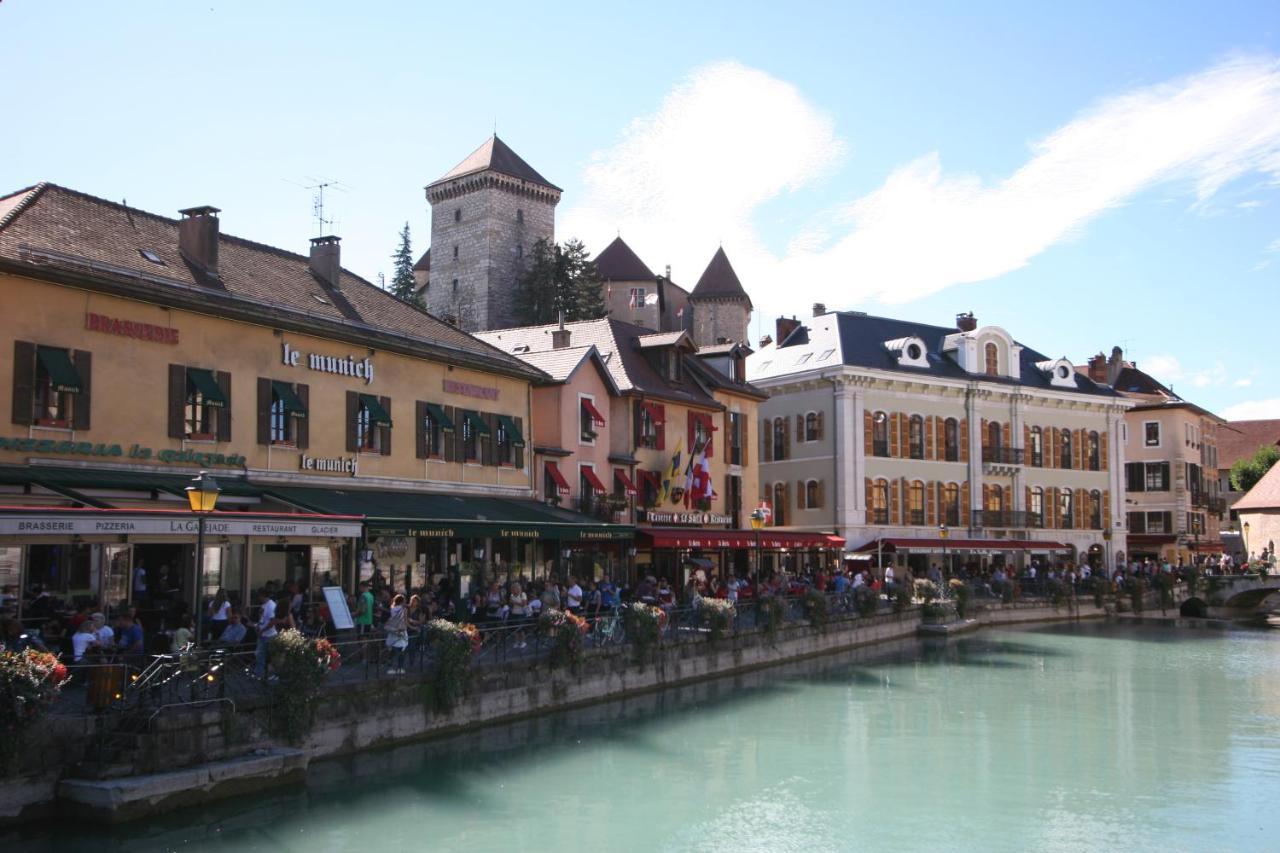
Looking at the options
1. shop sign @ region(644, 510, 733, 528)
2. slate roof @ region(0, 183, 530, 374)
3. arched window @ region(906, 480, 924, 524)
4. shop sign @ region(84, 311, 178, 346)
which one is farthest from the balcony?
shop sign @ region(84, 311, 178, 346)

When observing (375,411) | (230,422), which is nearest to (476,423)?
(375,411)

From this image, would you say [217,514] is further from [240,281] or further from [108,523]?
[240,281]

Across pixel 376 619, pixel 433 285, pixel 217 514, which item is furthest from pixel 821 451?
pixel 433 285

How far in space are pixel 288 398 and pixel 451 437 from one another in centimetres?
560

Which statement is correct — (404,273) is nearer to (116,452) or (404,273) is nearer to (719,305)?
(719,305)

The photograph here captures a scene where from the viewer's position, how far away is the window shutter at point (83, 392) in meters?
20.9

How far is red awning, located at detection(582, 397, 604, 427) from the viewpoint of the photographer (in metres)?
35.2

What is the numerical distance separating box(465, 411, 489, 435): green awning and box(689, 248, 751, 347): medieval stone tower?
63289mm

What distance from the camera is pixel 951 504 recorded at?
173 feet

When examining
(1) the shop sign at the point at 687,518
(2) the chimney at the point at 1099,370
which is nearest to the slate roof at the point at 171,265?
(1) the shop sign at the point at 687,518

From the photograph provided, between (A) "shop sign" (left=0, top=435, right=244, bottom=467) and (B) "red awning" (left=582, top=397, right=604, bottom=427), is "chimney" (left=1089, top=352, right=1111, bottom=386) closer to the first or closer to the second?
(B) "red awning" (left=582, top=397, right=604, bottom=427)

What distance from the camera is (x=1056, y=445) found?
2259 inches

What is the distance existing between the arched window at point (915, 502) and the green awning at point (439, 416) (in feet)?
88.1

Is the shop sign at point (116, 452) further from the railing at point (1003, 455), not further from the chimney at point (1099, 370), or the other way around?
the chimney at point (1099, 370)
